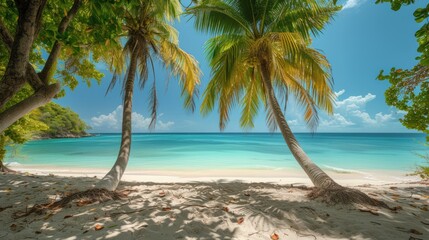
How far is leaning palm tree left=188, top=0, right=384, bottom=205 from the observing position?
5.13 m

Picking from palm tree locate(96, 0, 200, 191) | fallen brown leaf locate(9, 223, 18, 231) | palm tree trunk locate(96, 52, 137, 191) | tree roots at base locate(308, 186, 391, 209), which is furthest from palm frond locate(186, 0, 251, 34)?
fallen brown leaf locate(9, 223, 18, 231)

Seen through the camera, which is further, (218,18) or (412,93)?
(218,18)

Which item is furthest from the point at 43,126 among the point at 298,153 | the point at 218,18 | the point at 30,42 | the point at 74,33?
the point at 298,153

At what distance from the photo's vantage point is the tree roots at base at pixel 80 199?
126 inches

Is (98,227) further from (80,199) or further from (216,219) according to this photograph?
(216,219)

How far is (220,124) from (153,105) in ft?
6.94

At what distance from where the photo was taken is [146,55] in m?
6.40

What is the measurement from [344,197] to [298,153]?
1.50m

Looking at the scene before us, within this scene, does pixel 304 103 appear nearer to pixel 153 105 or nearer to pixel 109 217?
pixel 153 105

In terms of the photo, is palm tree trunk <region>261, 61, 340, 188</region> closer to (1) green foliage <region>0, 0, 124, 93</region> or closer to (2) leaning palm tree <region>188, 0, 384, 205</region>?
(2) leaning palm tree <region>188, 0, 384, 205</region>

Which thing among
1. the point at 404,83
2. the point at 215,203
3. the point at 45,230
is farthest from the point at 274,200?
the point at 45,230

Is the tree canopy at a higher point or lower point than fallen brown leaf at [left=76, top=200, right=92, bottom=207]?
higher

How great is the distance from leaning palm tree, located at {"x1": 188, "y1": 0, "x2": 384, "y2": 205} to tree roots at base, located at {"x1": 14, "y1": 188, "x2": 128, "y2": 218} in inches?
146

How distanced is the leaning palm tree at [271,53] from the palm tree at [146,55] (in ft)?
3.37
